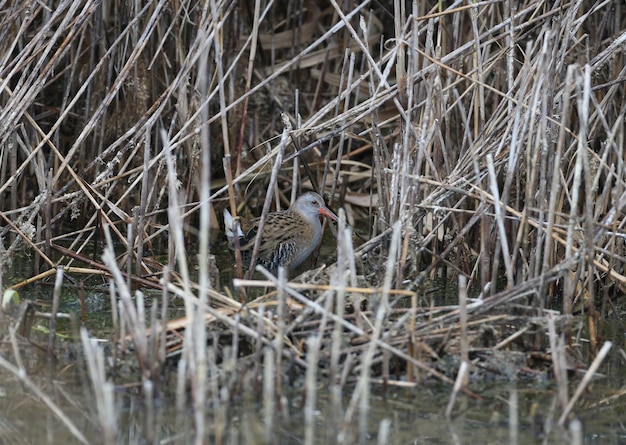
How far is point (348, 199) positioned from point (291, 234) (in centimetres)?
101

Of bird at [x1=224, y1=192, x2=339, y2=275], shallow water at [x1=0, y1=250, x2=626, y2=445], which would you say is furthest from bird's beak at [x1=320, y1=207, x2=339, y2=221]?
shallow water at [x1=0, y1=250, x2=626, y2=445]

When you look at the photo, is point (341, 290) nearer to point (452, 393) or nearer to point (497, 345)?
point (452, 393)

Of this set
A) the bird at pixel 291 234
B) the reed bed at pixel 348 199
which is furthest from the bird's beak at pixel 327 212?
the reed bed at pixel 348 199

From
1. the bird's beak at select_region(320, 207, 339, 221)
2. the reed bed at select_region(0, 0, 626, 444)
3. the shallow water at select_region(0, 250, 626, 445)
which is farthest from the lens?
the bird's beak at select_region(320, 207, 339, 221)

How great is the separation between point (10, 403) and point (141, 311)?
0.59m

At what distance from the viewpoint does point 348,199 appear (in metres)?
6.86

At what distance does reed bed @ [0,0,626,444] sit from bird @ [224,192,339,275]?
1.27 feet

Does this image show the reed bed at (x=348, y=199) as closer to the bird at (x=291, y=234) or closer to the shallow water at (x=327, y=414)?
the shallow water at (x=327, y=414)

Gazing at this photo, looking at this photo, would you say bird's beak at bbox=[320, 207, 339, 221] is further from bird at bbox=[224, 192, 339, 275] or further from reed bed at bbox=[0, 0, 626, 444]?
reed bed at bbox=[0, 0, 626, 444]

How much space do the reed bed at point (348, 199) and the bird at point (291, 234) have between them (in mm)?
387

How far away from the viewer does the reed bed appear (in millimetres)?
3686

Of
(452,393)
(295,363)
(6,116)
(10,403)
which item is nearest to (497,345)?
(452,393)

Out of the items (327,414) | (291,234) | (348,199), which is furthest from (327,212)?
(327,414)

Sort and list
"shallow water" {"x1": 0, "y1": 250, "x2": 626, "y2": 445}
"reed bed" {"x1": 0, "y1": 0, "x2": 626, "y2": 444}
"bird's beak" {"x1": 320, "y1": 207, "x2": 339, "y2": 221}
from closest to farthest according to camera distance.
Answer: "shallow water" {"x1": 0, "y1": 250, "x2": 626, "y2": 445} → "reed bed" {"x1": 0, "y1": 0, "x2": 626, "y2": 444} → "bird's beak" {"x1": 320, "y1": 207, "x2": 339, "y2": 221}
